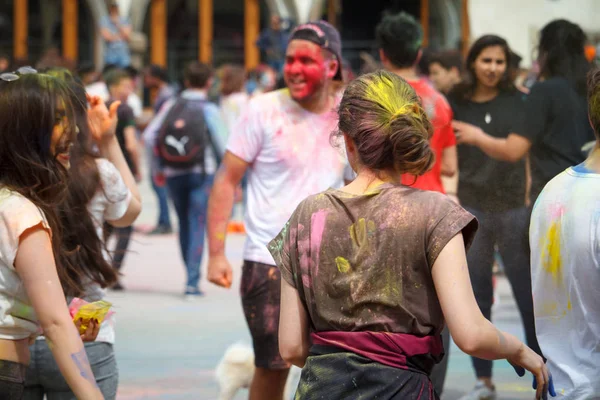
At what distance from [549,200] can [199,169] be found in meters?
5.81

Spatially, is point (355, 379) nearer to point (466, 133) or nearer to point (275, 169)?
point (275, 169)

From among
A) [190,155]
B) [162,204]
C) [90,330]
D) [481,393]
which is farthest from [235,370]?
[162,204]

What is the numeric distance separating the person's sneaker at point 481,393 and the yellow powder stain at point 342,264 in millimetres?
2857

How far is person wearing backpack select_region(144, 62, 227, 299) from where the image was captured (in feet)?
27.5

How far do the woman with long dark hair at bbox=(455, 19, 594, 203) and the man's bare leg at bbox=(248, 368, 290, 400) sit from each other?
52.8 inches

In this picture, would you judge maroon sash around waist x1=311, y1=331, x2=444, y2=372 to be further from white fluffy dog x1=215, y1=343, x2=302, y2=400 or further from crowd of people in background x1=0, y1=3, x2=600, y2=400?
white fluffy dog x1=215, y1=343, x2=302, y2=400

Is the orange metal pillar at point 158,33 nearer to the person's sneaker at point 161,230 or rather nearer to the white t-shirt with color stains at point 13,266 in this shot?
the person's sneaker at point 161,230

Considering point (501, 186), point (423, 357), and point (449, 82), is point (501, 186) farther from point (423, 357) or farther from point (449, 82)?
point (449, 82)

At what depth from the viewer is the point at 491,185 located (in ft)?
15.8

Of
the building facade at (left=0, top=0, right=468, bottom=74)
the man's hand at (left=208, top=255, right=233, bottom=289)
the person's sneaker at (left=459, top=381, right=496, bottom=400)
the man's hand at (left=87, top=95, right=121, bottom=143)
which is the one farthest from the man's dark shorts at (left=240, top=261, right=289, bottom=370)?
the building facade at (left=0, top=0, right=468, bottom=74)

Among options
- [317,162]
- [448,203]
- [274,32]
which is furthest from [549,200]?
[274,32]

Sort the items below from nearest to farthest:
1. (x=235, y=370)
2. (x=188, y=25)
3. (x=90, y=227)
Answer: (x=90, y=227)
(x=235, y=370)
(x=188, y=25)

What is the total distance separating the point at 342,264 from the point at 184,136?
6.22 meters

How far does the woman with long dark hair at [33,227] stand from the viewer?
267cm
